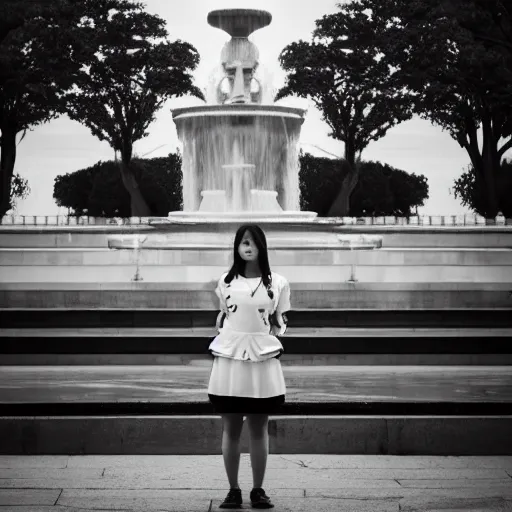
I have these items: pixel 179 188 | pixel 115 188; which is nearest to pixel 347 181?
pixel 179 188

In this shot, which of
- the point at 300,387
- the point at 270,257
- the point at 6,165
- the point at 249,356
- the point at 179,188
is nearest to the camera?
the point at 249,356

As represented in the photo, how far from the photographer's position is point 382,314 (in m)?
12.4

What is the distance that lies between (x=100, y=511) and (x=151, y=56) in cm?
3934

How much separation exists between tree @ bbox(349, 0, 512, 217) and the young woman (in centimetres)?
3223

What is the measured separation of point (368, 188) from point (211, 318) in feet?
164

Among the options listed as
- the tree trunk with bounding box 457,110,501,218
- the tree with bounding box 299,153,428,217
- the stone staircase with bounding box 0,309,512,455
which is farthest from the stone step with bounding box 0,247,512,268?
the tree with bounding box 299,153,428,217

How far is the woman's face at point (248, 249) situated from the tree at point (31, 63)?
35206 millimetres

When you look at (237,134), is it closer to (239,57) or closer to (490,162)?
(239,57)

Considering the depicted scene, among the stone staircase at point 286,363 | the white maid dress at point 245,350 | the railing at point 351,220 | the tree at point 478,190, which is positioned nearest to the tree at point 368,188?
the railing at point 351,220

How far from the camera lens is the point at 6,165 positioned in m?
41.4

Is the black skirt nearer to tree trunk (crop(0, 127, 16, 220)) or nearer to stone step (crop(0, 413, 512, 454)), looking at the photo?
stone step (crop(0, 413, 512, 454))

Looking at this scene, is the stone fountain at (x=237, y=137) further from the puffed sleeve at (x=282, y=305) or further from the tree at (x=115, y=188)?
the tree at (x=115, y=188)

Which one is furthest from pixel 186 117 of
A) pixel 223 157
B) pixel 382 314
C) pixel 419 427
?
pixel 419 427

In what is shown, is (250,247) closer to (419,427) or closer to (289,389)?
(419,427)
